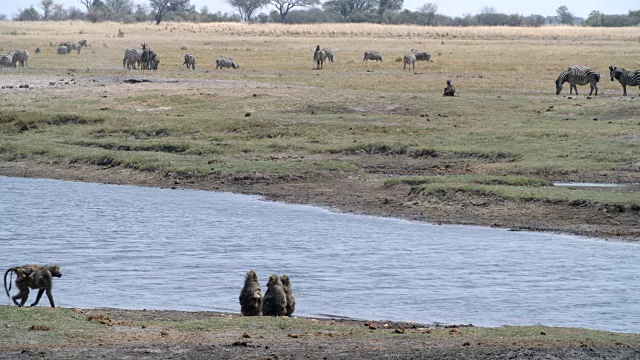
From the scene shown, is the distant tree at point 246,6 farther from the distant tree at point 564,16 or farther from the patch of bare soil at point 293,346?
the patch of bare soil at point 293,346

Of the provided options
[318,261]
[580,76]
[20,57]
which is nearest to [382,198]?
[318,261]

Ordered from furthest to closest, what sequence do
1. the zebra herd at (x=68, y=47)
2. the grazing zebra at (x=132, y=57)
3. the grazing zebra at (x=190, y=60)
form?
the zebra herd at (x=68, y=47)
the grazing zebra at (x=190, y=60)
the grazing zebra at (x=132, y=57)

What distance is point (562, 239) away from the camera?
1692cm

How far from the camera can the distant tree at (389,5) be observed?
120 meters

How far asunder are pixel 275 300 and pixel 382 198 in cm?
912

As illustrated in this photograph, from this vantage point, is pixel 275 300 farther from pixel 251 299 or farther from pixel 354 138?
pixel 354 138

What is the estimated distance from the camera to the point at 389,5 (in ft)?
406

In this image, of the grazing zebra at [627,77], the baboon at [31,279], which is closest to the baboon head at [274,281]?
the baboon at [31,279]

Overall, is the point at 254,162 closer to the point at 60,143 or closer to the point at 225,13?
the point at 60,143

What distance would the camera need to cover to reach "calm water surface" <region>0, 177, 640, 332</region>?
12594 millimetres

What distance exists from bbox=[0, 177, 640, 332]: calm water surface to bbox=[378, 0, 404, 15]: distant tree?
101m

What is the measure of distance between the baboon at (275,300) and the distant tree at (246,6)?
117 metres

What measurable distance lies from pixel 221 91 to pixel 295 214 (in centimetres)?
1521

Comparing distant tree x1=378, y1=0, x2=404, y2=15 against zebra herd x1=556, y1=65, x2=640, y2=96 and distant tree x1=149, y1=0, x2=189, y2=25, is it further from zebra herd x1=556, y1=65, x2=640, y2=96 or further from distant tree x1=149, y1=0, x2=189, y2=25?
zebra herd x1=556, y1=65, x2=640, y2=96
